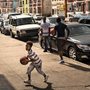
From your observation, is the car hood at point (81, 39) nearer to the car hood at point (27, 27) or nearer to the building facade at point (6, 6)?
the car hood at point (27, 27)

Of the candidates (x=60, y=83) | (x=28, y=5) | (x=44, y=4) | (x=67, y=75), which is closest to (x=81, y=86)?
(x=60, y=83)

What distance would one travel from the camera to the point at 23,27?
1061 inches

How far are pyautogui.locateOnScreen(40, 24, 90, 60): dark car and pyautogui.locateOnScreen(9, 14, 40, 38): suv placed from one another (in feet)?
32.9

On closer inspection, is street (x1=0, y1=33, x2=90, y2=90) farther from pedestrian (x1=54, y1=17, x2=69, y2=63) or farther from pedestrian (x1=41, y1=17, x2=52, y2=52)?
pedestrian (x1=41, y1=17, x2=52, y2=52)

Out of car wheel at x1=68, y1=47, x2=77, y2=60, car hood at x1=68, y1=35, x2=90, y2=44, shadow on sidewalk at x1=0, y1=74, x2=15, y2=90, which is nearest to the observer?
shadow on sidewalk at x1=0, y1=74, x2=15, y2=90

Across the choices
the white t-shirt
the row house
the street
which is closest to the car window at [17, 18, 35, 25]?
the white t-shirt

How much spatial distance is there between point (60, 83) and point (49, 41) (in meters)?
7.67

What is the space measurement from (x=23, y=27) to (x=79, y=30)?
425 inches

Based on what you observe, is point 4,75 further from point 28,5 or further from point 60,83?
point 28,5

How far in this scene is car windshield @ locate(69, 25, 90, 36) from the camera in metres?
16.3

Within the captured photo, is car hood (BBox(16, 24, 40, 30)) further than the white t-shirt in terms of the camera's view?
Yes

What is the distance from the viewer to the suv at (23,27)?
2683 cm

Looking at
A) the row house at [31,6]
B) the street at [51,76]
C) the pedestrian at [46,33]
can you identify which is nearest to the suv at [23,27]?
the pedestrian at [46,33]

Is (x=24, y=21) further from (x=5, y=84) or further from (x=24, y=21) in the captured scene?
(x=5, y=84)
